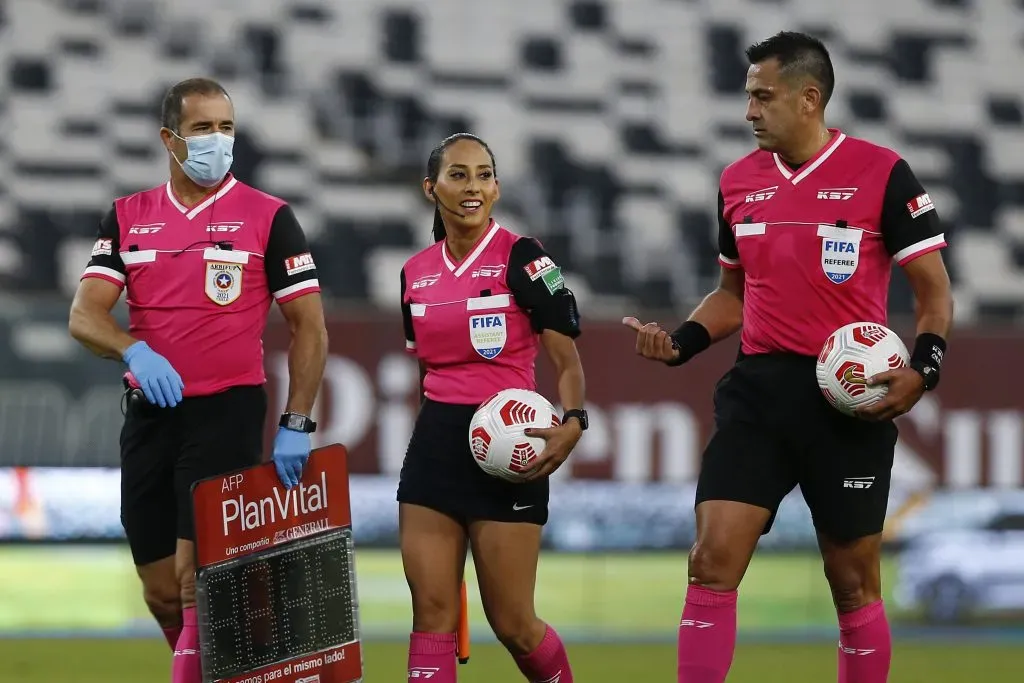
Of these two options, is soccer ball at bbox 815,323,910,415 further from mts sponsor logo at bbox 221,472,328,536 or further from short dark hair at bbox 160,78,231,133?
short dark hair at bbox 160,78,231,133

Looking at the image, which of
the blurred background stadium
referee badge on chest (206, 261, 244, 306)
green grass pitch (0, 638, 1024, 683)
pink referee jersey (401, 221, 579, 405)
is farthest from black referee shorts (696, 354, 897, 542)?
the blurred background stadium

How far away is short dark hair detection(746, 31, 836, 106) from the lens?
4.54 m

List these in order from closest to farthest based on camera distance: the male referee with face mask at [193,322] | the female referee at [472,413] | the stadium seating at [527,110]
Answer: the female referee at [472,413] → the male referee with face mask at [193,322] → the stadium seating at [527,110]

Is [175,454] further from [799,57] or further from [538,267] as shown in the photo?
[799,57]

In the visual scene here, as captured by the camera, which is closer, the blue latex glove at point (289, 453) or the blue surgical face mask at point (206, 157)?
the blue latex glove at point (289, 453)

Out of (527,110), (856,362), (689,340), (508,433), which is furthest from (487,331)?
(527,110)

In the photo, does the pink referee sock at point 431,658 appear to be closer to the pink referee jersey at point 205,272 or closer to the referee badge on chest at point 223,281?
the pink referee jersey at point 205,272

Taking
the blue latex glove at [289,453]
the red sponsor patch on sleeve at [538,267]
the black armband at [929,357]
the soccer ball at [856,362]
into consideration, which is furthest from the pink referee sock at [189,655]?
the black armband at [929,357]

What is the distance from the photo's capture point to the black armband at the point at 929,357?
430 centimetres

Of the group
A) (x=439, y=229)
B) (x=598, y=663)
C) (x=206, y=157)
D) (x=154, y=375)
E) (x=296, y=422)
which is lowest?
(x=598, y=663)

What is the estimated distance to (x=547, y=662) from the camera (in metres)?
4.76

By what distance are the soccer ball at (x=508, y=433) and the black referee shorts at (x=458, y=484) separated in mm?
98

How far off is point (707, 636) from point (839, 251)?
46.7 inches

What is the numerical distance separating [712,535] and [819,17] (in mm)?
9911
